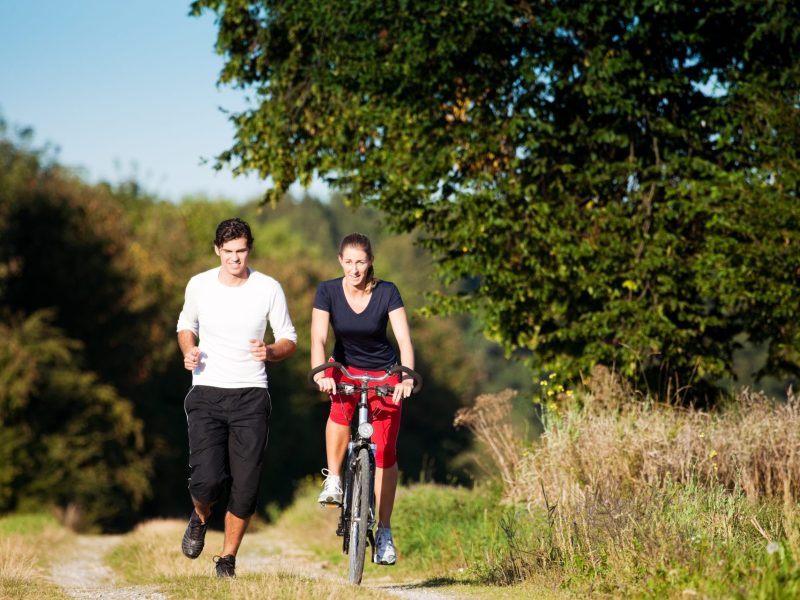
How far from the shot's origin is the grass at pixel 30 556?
7533 millimetres

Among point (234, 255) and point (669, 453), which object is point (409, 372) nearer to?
point (234, 255)

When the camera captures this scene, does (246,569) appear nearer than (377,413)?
No

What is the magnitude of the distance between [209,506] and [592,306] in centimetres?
849

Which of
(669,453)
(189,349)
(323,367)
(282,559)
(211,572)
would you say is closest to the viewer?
(323,367)

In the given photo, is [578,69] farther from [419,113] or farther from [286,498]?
[286,498]

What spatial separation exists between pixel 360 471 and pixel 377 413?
41 centimetres

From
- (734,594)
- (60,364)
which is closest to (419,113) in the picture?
(734,594)

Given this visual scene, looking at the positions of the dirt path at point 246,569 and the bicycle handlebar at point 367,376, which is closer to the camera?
the bicycle handlebar at point 367,376

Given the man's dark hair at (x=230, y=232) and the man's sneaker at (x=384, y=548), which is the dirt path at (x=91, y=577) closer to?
the man's sneaker at (x=384, y=548)

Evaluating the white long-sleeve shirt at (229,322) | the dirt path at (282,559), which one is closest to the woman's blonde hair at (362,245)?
the white long-sleeve shirt at (229,322)

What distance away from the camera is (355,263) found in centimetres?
730

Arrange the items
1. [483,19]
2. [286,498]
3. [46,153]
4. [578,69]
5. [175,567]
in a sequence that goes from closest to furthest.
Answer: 1. [175,567]
2. [483,19]
3. [578,69]
4. [46,153]
5. [286,498]

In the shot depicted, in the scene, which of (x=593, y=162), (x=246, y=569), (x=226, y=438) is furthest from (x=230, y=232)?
(x=593, y=162)

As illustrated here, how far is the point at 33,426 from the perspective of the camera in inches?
1158
